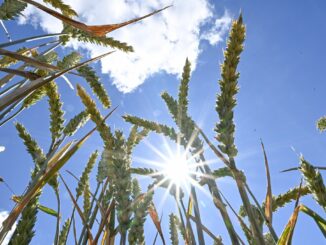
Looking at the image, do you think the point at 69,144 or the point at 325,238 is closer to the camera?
the point at 325,238

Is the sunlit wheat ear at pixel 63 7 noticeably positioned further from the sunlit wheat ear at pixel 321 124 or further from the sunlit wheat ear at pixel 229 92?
the sunlit wheat ear at pixel 321 124

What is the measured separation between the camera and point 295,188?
217 cm

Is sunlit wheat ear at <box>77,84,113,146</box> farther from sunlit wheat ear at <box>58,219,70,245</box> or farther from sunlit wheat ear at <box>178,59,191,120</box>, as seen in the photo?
sunlit wheat ear at <box>58,219,70,245</box>

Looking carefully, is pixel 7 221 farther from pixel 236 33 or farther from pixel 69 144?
pixel 236 33

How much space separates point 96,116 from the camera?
1793 millimetres

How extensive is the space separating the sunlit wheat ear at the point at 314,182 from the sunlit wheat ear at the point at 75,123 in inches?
53.1

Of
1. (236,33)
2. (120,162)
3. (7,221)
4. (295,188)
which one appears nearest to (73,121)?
(120,162)

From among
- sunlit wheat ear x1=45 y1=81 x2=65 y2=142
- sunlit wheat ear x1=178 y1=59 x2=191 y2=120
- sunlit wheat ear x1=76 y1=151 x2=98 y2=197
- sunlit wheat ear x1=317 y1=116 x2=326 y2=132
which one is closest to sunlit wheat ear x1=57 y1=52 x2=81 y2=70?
Result: sunlit wheat ear x1=45 y1=81 x2=65 y2=142

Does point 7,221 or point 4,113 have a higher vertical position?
point 4,113

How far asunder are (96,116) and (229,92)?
752mm

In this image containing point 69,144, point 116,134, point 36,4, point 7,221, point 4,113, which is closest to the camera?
point 36,4

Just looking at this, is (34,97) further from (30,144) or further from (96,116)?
(96,116)

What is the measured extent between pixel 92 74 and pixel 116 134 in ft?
4.21

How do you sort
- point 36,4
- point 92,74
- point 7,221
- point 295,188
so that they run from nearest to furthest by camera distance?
point 36,4 < point 7,221 < point 295,188 < point 92,74
